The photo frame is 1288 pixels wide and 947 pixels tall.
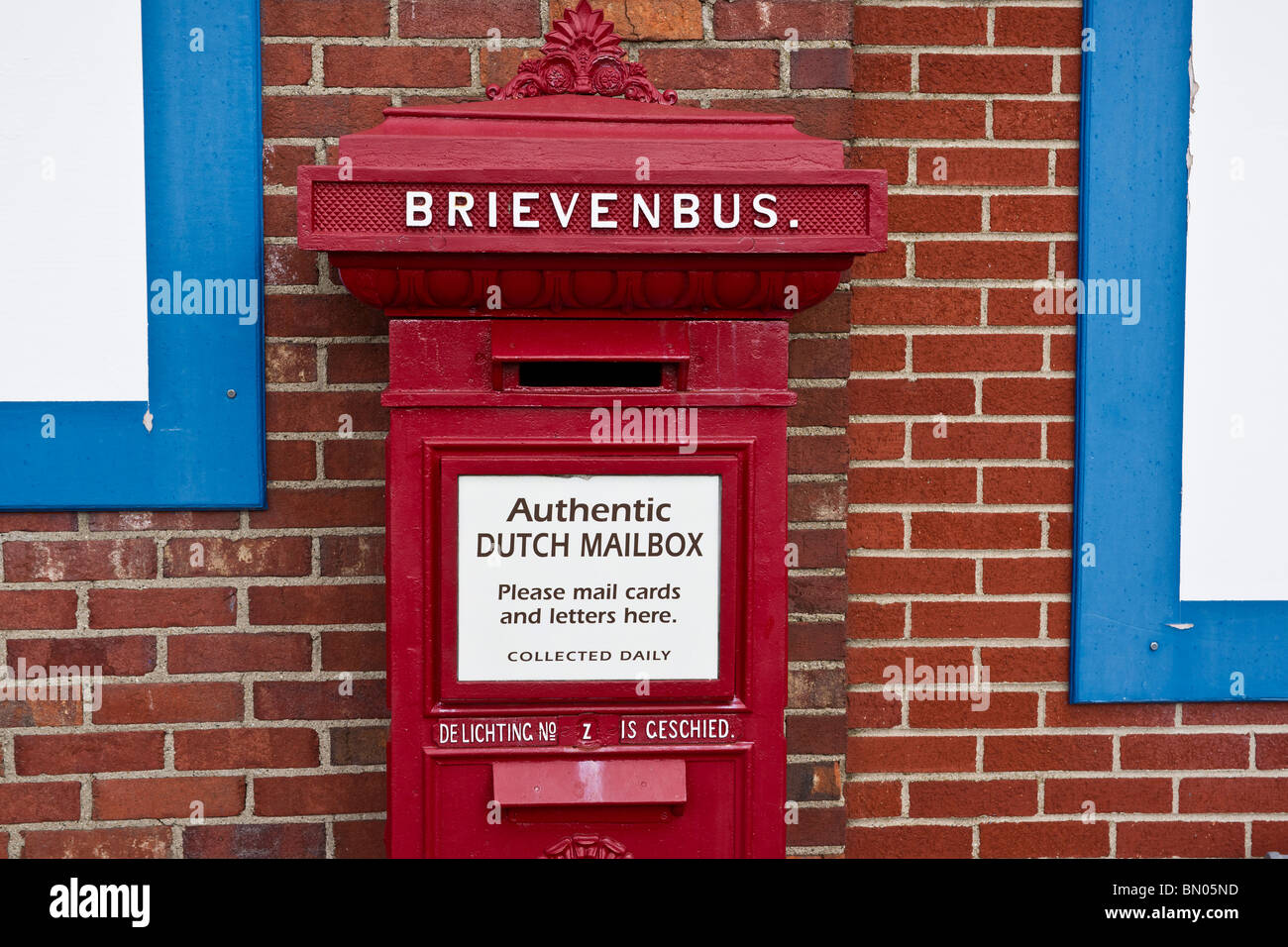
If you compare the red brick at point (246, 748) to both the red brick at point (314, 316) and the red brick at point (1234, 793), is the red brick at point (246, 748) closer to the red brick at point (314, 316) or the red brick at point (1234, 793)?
the red brick at point (314, 316)

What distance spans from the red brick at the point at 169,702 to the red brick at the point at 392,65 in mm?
1169

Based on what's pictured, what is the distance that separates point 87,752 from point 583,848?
107cm

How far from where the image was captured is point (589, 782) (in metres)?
1.50

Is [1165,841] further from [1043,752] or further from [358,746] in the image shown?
[358,746]

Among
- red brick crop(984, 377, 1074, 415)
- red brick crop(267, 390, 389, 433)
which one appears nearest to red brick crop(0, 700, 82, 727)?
red brick crop(267, 390, 389, 433)

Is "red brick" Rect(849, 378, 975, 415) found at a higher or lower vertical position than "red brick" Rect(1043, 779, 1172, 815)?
higher

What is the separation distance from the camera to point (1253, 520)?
2.06 metres

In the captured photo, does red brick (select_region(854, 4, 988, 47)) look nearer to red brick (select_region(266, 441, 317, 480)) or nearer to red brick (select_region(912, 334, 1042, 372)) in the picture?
red brick (select_region(912, 334, 1042, 372))

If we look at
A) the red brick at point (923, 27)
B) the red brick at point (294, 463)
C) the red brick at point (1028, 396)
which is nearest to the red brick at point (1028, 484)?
the red brick at point (1028, 396)

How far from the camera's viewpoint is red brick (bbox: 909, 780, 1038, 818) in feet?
6.87

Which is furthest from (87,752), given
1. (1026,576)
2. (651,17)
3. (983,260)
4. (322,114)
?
(983,260)

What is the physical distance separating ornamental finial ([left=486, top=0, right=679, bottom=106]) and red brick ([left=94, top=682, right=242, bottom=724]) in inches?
48.4

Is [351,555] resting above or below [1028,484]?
below

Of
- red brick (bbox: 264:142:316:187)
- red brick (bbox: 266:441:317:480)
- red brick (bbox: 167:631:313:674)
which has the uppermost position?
red brick (bbox: 264:142:316:187)
